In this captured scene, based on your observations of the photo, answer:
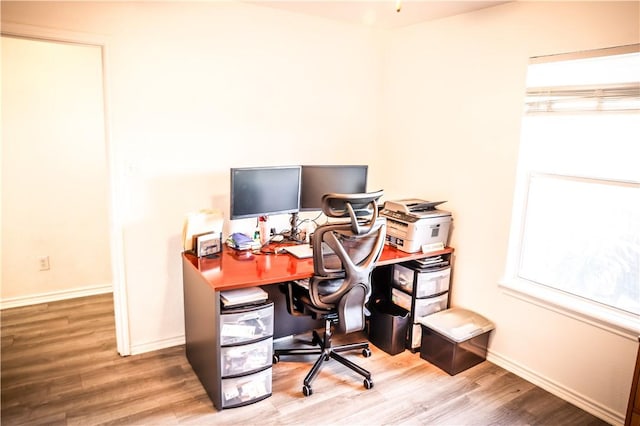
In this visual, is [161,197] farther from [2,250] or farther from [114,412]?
[2,250]

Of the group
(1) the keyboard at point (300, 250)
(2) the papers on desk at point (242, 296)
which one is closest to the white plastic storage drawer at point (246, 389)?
(2) the papers on desk at point (242, 296)

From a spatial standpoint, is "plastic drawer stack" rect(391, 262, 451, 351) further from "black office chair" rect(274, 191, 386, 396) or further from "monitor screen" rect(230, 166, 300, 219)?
"monitor screen" rect(230, 166, 300, 219)

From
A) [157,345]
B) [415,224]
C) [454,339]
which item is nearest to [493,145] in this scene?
[415,224]

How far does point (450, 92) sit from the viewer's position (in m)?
3.07

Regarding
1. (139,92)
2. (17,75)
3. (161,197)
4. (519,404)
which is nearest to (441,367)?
(519,404)

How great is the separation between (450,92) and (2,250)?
3.69m

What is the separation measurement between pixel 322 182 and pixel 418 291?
102 centimetres

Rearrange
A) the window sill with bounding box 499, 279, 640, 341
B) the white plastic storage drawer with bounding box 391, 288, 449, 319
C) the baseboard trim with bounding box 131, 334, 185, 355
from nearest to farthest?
the window sill with bounding box 499, 279, 640, 341, the baseboard trim with bounding box 131, 334, 185, 355, the white plastic storage drawer with bounding box 391, 288, 449, 319

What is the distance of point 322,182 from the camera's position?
3092 millimetres

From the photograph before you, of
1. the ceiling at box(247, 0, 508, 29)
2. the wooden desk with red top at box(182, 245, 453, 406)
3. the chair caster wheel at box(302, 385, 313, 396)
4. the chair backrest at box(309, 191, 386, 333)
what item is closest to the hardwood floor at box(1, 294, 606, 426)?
the chair caster wheel at box(302, 385, 313, 396)

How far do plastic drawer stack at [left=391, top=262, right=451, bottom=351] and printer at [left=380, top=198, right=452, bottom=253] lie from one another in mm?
173

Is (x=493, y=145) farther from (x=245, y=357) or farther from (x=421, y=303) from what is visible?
(x=245, y=357)

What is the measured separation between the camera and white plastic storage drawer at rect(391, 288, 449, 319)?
3.02 metres

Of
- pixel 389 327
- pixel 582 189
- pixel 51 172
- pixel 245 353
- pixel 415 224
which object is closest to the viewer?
pixel 245 353
